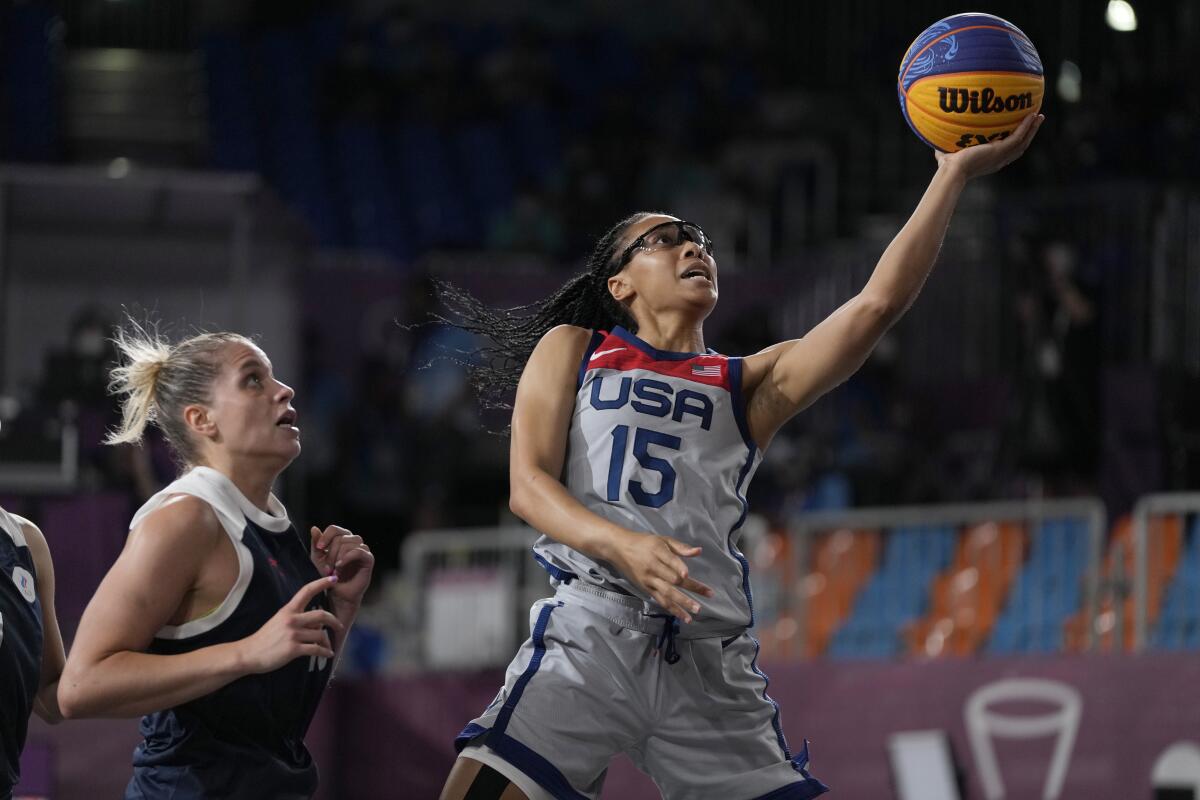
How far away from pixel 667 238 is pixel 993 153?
0.83m

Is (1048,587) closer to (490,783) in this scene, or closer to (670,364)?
(670,364)

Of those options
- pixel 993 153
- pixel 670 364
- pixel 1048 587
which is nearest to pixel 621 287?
pixel 670 364

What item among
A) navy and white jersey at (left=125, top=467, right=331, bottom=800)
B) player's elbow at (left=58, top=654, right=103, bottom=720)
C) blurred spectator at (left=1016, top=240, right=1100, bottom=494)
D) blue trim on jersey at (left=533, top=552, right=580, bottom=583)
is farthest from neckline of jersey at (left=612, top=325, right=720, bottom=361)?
blurred spectator at (left=1016, top=240, right=1100, bottom=494)

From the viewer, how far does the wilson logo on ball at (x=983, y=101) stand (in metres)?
4.08

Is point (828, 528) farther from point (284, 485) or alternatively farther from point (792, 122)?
point (792, 122)

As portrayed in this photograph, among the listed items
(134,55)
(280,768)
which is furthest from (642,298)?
(134,55)

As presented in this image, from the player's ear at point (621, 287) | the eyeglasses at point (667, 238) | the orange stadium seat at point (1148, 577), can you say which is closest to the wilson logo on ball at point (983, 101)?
the eyeglasses at point (667, 238)

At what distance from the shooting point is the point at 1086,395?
10.3m

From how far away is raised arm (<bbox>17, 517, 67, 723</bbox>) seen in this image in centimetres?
380

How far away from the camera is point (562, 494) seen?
3.95 meters

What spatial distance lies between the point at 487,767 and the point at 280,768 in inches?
22.1

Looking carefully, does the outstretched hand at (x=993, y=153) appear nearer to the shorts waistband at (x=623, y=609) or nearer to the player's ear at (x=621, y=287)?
the player's ear at (x=621, y=287)

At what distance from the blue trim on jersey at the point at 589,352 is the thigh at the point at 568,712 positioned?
550mm

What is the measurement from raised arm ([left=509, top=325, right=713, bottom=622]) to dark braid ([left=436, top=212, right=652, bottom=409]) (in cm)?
28
